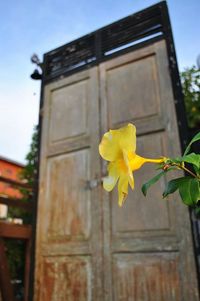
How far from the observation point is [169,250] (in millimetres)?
2143

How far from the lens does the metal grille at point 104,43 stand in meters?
3.03

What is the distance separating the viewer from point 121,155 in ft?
2.11

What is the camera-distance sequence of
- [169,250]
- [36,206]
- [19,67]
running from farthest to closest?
[19,67], [36,206], [169,250]

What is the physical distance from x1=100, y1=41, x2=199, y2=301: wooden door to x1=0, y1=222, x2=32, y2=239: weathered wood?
3.39 ft

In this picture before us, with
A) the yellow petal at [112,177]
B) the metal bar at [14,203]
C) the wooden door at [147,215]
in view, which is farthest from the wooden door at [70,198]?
the yellow petal at [112,177]

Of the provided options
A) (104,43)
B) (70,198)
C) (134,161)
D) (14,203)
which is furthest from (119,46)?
(134,161)

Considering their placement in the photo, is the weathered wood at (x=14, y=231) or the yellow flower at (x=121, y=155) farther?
the weathered wood at (x=14, y=231)

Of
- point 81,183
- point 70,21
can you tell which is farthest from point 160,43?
point 81,183

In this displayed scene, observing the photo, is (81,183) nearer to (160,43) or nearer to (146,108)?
(146,108)

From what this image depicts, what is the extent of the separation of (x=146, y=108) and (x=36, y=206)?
1.60m

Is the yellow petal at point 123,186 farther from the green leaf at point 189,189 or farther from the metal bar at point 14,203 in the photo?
the metal bar at point 14,203

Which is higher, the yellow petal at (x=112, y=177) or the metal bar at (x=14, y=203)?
the metal bar at (x=14, y=203)

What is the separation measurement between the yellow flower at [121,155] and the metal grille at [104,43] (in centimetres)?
261

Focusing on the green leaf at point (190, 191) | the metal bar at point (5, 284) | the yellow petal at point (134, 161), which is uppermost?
the yellow petal at point (134, 161)
